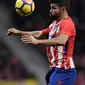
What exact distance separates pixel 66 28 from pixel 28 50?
509 centimetres

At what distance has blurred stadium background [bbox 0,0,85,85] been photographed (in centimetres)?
926

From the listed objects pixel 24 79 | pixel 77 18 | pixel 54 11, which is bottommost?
pixel 24 79

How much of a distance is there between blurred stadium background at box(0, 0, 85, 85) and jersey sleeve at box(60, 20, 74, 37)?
4.36 m

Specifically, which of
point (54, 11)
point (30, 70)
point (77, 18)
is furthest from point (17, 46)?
point (54, 11)

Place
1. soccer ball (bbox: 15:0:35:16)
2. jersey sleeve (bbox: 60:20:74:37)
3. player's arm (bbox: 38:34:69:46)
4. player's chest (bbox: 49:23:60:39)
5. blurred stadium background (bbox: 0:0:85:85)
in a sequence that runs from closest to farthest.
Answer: player's arm (bbox: 38:34:69:46), jersey sleeve (bbox: 60:20:74:37), player's chest (bbox: 49:23:60:39), soccer ball (bbox: 15:0:35:16), blurred stadium background (bbox: 0:0:85:85)

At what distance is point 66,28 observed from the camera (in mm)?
4684

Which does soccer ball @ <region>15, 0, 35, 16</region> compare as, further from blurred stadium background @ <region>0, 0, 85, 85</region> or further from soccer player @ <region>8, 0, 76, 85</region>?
blurred stadium background @ <region>0, 0, 85, 85</region>

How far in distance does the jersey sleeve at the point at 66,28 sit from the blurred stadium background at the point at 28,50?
4.36 m

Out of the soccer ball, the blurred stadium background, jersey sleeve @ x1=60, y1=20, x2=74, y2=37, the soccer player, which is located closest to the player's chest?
the soccer player

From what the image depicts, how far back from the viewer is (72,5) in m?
9.97

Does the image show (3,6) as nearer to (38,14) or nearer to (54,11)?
(38,14)

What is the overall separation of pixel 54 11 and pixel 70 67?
0.69 metres

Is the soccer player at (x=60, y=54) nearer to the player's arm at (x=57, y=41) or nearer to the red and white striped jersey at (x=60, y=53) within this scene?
the red and white striped jersey at (x=60, y=53)

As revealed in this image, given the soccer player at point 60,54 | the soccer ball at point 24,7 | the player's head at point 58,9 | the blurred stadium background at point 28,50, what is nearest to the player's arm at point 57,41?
the soccer player at point 60,54
